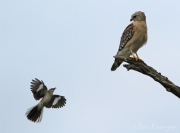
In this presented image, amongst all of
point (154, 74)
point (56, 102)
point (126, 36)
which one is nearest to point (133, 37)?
point (126, 36)

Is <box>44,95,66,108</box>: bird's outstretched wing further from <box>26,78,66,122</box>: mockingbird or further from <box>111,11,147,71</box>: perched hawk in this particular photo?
<box>111,11,147,71</box>: perched hawk

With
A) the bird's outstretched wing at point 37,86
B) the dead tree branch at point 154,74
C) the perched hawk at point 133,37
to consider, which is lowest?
the dead tree branch at point 154,74

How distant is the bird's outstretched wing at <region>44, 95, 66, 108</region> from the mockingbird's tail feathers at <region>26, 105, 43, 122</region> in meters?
0.26

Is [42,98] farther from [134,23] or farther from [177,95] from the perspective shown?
[177,95]

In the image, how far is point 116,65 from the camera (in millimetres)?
11648

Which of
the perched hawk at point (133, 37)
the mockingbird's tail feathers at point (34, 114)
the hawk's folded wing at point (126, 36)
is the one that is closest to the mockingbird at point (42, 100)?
the mockingbird's tail feathers at point (34, 114)

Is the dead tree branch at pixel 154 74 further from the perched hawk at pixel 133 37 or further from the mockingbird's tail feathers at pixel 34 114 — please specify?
the mockingbird's tail feathers at pixel 34 114

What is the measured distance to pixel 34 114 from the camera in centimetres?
1178

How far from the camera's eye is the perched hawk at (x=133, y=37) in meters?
11.3

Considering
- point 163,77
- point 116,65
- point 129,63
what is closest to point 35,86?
point 116,65

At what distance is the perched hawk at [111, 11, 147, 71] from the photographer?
37.0 ft

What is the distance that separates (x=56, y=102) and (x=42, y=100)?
15.9 inches

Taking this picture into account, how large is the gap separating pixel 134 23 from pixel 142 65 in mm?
3063

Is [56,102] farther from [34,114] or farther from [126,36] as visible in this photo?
[126,36]
